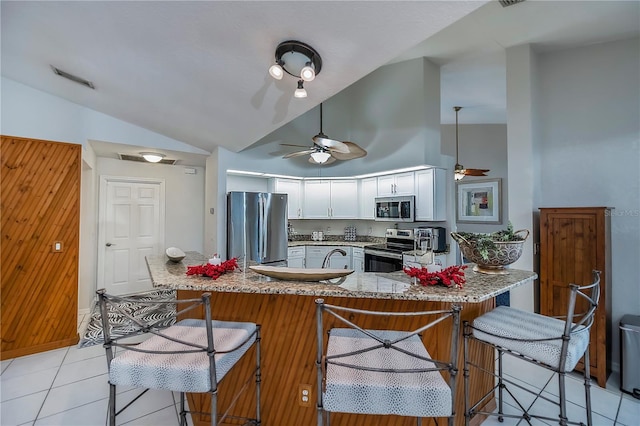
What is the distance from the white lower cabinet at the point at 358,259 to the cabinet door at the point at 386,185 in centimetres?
101

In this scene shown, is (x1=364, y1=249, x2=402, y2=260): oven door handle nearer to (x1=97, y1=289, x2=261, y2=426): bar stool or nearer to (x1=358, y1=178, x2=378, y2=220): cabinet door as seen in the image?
(x1=358, y1=178, x2=378, y2=220): cabinet door

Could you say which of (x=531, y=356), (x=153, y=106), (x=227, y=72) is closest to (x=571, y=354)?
(x=531, y=356)

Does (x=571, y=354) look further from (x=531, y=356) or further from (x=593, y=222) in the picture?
(x=593, y=222)

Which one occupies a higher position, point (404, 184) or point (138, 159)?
point (138, 159)

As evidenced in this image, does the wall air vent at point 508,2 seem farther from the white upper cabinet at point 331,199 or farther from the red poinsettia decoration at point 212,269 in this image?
the white upper cabinet at point 331,199

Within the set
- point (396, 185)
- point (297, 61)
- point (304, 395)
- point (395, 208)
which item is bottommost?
point (304, 395)

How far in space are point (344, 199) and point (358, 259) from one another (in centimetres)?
117

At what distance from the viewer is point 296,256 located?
5180 millimetres

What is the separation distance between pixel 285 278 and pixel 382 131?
387 cm

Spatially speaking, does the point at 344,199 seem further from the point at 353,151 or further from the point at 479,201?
the point at 479,201

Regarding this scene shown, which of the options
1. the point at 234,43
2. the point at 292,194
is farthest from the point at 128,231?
the point at 234,43

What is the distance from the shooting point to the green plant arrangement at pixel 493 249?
185cm

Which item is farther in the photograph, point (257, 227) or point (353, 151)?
point (257, 227)

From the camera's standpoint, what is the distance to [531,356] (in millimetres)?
1442
